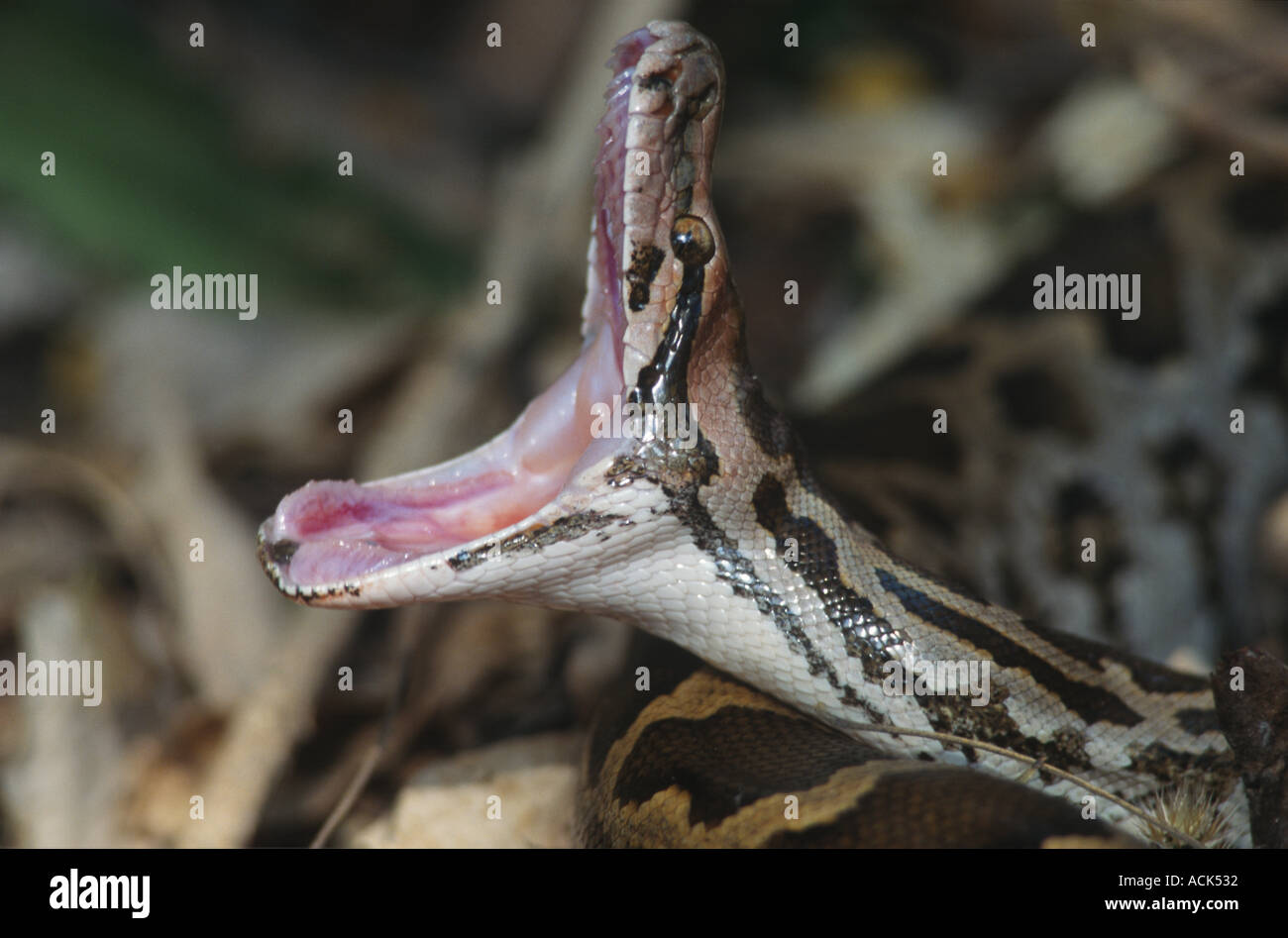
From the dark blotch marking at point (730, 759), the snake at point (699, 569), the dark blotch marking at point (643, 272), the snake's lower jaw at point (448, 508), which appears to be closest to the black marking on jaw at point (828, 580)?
the snake at point (699, 569)

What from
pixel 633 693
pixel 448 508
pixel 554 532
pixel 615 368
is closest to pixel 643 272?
pixel 615 368

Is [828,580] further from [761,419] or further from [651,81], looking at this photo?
[651,81]

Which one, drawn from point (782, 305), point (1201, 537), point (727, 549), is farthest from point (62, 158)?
point (1201, 537)

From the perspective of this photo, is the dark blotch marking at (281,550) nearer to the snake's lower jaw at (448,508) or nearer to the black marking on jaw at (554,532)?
the snake's lower jaw at (448,508)

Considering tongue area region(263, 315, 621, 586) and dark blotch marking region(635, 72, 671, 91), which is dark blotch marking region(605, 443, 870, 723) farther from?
dark blotch marking region(635, 72, 671, 91)

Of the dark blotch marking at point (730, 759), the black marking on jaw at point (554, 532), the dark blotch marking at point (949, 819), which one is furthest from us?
the black marking on jaw at point (554, 532)
